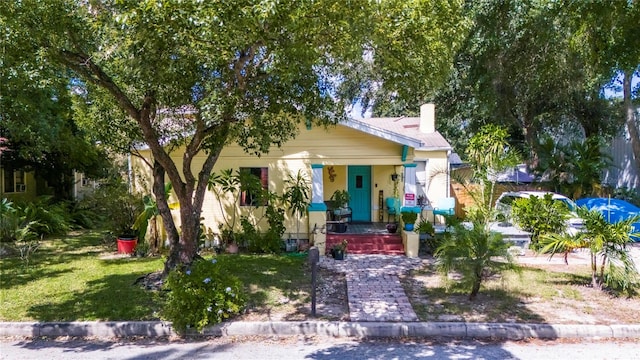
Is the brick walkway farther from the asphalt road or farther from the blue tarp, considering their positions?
the blue tarp

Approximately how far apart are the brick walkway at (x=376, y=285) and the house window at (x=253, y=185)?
242cm

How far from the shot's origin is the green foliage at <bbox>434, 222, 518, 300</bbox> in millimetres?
6699

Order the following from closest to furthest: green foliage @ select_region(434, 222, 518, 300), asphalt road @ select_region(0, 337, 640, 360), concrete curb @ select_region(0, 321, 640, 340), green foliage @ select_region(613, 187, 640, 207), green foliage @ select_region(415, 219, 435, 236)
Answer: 1. asphalt road @ select_region(0, 337, 640, 360)
2. concrete curb @ select_region(0, 321, 640, 340)
3. green foliage @ select_region(434, 222, 518, 300)
4. green foliage @ select_region(415, 219, 435, 236)
5. green foliage @ select_region(613, 187, 640, 207)

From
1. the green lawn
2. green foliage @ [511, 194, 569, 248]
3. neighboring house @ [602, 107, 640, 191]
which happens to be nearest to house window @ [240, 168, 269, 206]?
the green lawn

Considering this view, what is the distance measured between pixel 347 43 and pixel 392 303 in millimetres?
4226

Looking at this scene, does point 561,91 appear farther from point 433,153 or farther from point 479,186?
point 479,186

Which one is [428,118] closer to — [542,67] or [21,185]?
[542,67]

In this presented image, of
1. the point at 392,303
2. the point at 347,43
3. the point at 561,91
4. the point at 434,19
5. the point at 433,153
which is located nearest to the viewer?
the point at 347,43

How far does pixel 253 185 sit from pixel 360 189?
552 cm

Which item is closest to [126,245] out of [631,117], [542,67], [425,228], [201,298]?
[201,298]

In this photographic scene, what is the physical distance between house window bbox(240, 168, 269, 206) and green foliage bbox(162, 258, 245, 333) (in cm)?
459

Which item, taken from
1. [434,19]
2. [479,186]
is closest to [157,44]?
[434,19]

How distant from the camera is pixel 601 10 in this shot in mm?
7816

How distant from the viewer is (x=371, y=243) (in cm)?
1156
